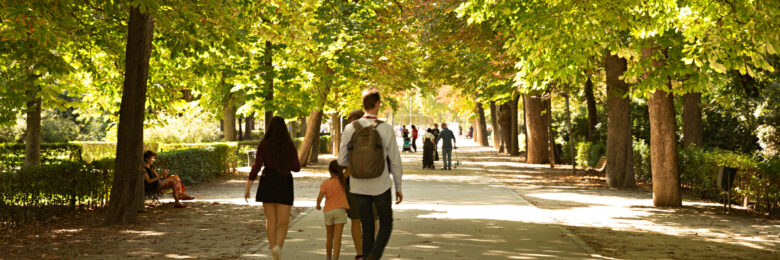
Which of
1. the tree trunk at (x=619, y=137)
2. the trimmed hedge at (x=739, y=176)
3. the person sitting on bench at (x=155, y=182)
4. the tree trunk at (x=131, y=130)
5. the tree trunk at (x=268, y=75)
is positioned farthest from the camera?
the tree trunk at (x=268, y=75)

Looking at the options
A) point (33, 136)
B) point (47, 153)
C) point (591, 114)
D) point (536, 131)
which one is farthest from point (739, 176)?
point (47, 153)

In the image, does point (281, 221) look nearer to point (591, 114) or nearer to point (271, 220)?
point (271, 220)

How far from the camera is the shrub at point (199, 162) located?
16663 mm

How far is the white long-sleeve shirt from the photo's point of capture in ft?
20.3

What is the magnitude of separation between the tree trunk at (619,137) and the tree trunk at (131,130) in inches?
457

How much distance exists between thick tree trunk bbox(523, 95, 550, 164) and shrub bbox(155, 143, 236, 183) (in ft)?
39.0

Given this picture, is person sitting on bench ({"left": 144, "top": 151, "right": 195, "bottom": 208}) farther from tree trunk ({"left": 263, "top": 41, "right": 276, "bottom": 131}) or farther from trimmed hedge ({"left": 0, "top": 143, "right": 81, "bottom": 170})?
trimmed hedge ({"left": 0, "top": 143, "right": 81, "bottom": 170})

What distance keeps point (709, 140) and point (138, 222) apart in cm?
1867

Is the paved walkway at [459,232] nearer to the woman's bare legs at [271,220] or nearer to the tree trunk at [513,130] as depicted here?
the woman's bare legs at [271,220]

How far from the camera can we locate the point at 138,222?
36.6ft

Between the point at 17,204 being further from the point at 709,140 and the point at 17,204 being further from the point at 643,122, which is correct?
the point at 643,122

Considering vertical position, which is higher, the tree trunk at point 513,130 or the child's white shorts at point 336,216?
the tree trunk at point 513,130

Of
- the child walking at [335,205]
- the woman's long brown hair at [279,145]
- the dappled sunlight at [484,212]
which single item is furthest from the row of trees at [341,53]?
the child walking at [335,205]

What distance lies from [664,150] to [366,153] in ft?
29.4
